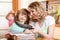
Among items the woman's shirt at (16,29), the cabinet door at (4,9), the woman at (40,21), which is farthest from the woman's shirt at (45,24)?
the cabinet door at (4,9)

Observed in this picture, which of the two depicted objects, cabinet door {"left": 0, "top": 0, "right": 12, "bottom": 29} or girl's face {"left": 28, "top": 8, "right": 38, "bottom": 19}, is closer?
girl's face {"left": 28, "top": 8, "right": 38, "bottom": 19}

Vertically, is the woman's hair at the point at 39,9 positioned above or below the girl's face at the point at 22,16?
above

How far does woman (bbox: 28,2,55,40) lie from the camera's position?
0.93 m

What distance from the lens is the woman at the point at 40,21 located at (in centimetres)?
93

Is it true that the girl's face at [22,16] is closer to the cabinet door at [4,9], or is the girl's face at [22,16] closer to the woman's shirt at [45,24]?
the woman's shirt at [45,24]

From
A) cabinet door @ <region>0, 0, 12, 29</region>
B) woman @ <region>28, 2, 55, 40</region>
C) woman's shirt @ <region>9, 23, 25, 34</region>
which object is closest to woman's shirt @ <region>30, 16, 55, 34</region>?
woman @ <region>28, 2, 55, 40</region>

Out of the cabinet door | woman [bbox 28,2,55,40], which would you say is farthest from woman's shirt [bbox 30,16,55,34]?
the cabinet door

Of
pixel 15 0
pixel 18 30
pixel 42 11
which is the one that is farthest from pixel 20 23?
pixel 15 0

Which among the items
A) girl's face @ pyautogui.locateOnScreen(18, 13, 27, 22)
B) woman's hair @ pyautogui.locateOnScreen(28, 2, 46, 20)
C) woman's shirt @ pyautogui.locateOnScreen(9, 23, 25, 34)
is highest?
woman's hair @ pyautogui.locateOnScreen(28, 2, 46, 20)

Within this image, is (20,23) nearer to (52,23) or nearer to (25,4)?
(52,23)

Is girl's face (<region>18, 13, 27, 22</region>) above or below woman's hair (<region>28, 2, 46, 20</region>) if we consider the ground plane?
below

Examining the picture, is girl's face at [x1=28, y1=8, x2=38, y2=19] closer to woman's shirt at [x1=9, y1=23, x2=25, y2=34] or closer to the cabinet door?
woman's shirt at [x1=9, y1=23, x2=25, y2=34]

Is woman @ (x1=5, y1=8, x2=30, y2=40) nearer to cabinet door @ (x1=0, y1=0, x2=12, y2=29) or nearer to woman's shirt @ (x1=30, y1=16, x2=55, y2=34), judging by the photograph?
woman's shirt @ (x1=30, y1=16, x2=55, y2=34)

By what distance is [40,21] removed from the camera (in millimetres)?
979
